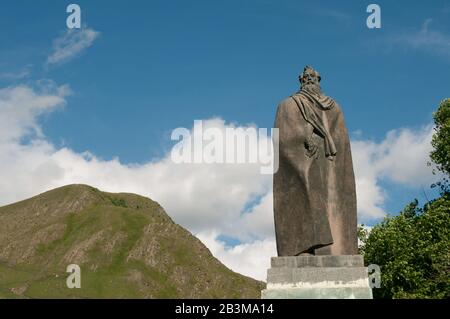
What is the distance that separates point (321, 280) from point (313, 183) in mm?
2084

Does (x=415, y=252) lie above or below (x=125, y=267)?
below

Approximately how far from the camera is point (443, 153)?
40.5 metres

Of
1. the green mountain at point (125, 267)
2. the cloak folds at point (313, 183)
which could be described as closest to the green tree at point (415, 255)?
the cloak folds at point (313, 183)

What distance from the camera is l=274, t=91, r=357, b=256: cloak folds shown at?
44.0 ft

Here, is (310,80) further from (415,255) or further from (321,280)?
(415,255)

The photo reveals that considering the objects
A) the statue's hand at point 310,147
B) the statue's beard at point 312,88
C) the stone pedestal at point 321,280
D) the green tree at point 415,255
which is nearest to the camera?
the stone pedestal at point 321,280

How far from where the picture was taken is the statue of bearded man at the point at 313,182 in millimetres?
13414

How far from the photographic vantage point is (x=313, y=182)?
13531mm

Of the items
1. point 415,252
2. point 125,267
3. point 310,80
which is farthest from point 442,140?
point 125,267

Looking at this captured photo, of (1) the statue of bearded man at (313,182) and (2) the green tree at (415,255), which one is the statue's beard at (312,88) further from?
(2) the green tree at (415,255)

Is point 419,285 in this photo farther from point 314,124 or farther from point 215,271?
point 215,271

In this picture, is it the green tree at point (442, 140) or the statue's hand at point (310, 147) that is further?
Result: the green tree at point (442, 140)
